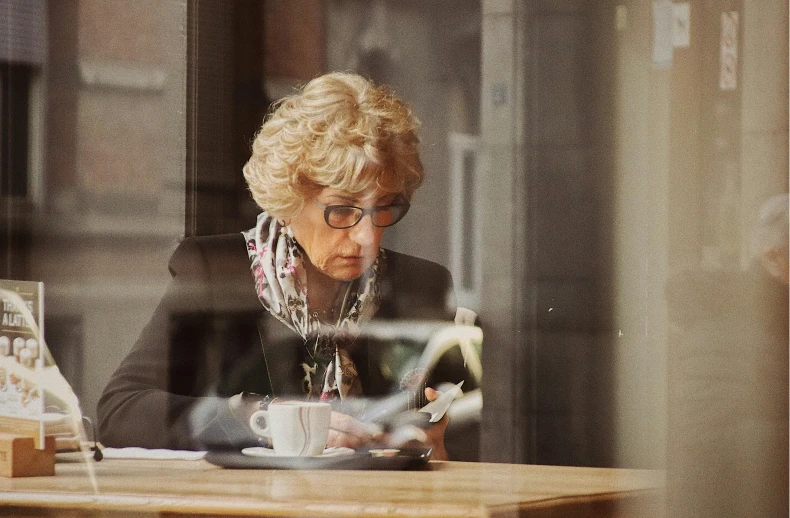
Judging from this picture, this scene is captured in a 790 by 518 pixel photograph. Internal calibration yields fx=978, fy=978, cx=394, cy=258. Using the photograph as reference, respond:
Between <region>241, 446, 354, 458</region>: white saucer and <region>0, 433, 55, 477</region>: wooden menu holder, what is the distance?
42cm

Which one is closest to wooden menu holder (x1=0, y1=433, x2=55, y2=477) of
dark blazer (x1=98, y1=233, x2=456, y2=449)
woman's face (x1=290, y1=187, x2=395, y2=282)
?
dark blazer (x1=98, y1=233, x2=456, y2=449)

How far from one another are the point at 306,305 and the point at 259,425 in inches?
10.1

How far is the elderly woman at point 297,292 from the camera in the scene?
189cm

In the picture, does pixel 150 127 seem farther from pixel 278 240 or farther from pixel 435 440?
pixel 435 440

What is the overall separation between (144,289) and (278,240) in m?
Answer: 0.30

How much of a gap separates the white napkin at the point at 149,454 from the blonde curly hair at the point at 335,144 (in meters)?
0.53

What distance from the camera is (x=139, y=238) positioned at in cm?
201

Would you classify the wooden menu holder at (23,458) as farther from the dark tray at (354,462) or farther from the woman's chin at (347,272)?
the woman's chin at (347,272)

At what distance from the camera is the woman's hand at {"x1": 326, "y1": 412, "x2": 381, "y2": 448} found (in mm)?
1931

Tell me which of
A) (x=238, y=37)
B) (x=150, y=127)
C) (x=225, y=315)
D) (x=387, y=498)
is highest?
(x=238, y=37)

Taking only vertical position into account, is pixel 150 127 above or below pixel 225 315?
above

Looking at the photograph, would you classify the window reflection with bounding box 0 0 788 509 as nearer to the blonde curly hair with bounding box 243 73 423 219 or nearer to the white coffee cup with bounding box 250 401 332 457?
the blonde curly hair with bounding box 243 73 423 219

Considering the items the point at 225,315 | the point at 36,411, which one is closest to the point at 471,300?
the point at 225,315

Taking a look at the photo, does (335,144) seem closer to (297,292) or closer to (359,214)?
(359,214)
